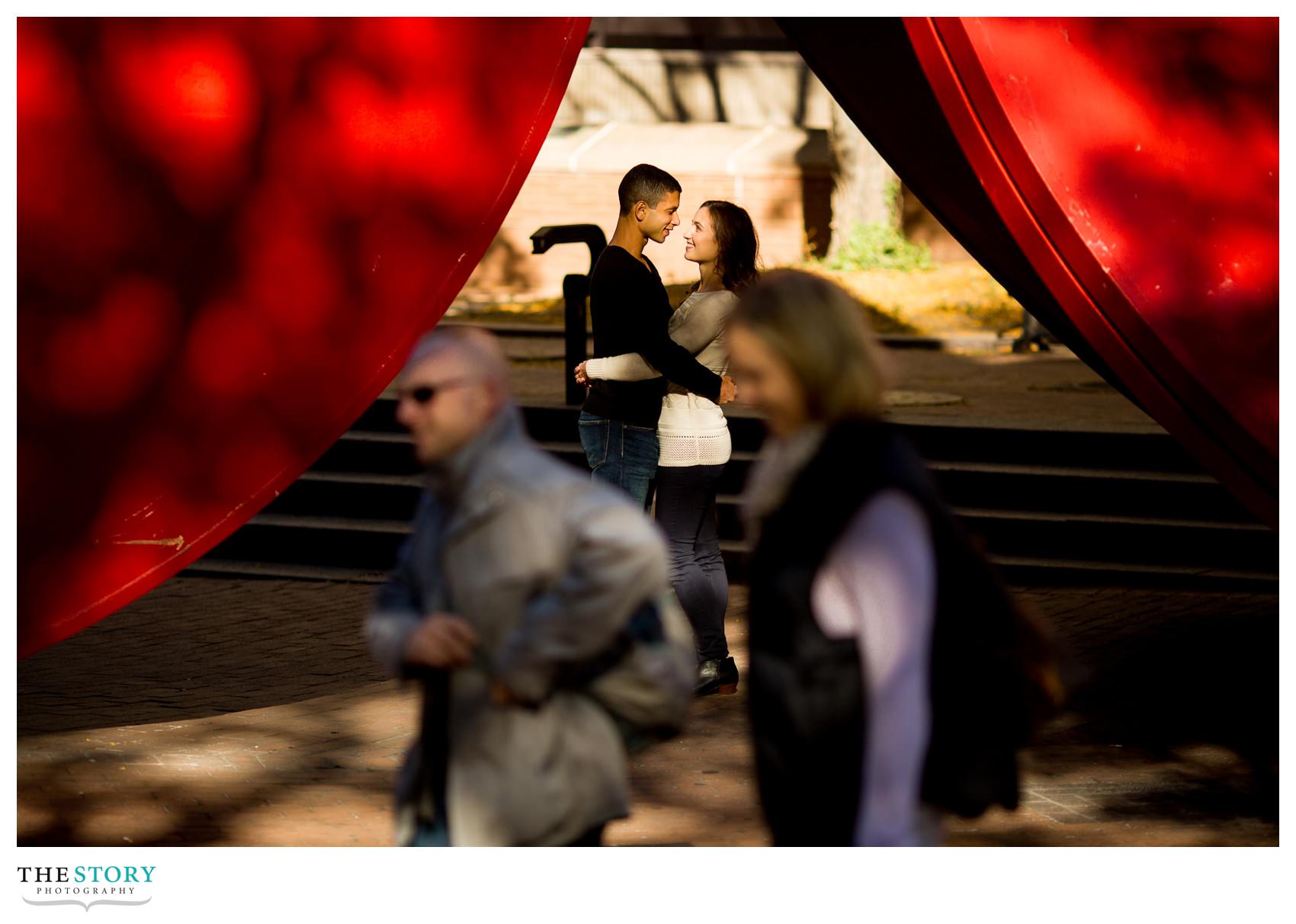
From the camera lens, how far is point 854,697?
2.71 m

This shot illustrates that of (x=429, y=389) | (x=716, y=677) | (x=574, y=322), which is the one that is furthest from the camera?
(x=574, y=322)

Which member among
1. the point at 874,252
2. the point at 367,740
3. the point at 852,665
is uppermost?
the point at 874,252

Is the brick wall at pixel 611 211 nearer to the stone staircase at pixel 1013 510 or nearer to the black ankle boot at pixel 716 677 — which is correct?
the stone staircase at pixel 1013 510

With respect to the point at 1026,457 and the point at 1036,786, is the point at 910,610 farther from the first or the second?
the point at 1026,457

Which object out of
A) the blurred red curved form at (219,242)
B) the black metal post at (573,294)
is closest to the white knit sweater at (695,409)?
the blurred red curved form at (219,242)

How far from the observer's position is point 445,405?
291cm

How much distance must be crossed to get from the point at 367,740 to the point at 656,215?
209 cm

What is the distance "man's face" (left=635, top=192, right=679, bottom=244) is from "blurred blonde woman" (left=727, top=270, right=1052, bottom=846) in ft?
10.4

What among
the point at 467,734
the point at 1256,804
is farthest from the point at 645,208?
the point at 467,734

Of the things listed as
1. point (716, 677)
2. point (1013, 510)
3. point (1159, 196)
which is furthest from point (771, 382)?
point (1013, 510)

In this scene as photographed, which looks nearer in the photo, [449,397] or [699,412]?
[449,397]

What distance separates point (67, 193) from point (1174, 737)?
407cm
